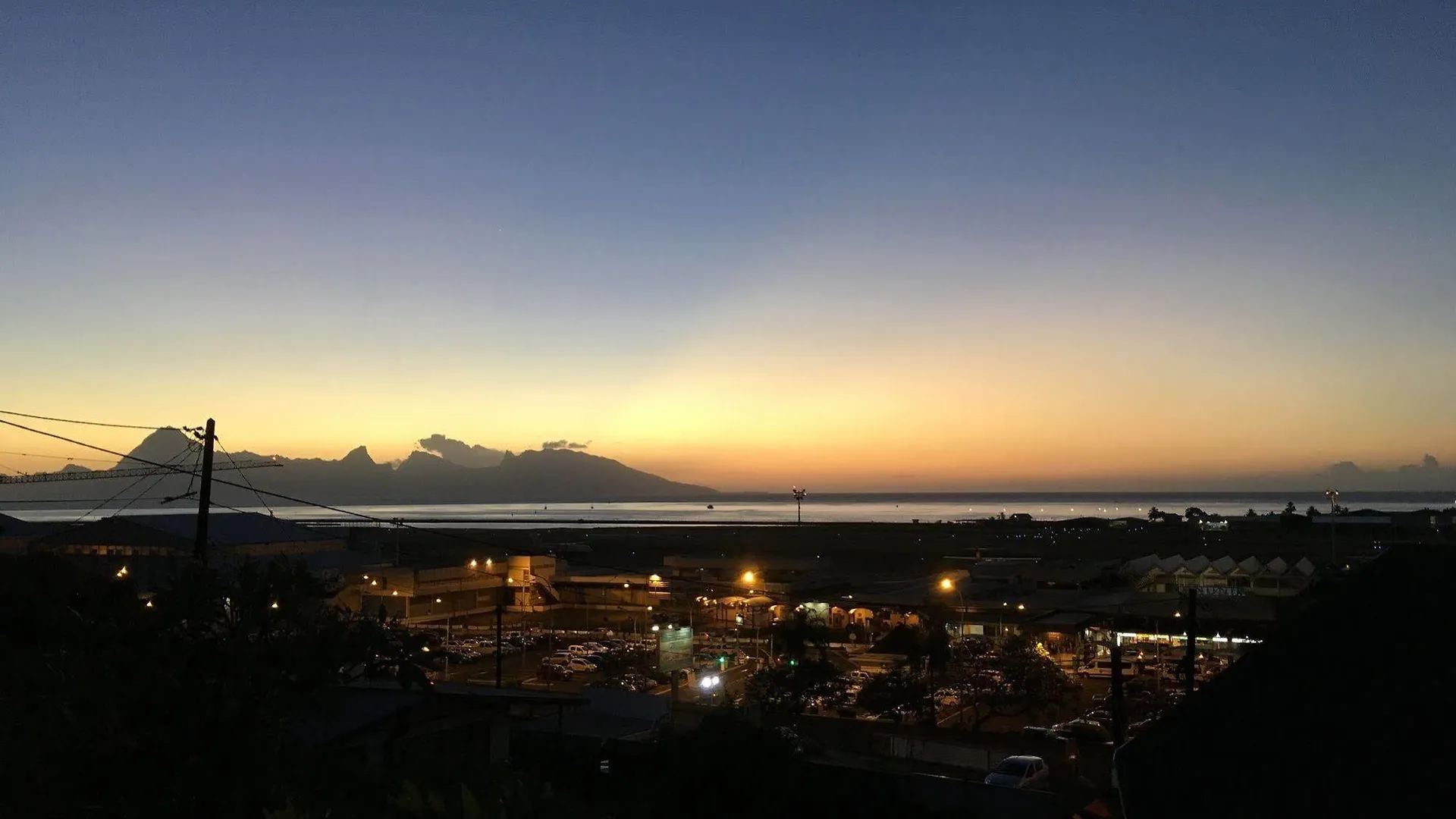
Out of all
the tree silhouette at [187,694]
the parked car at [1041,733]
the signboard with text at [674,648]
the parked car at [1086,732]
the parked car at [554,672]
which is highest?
the tree silhouette at [187,694]

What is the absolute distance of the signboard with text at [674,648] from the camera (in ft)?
86.8

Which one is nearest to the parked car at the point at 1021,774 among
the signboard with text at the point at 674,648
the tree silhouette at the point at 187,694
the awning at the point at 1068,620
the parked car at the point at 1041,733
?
the parked car at the point at 1041,733

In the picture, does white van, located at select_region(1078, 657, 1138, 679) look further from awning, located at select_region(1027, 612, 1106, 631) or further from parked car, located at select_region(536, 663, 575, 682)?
parked car, located at select_region(536, 663, 575, 682)

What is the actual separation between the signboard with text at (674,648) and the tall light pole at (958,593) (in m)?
11.9

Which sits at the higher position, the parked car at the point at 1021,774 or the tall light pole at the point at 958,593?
the tall light pole at the point at 958,593

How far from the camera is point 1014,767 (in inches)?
682

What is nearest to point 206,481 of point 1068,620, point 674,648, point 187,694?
point 187,694

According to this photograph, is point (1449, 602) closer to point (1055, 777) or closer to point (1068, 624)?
point (1055, 777)

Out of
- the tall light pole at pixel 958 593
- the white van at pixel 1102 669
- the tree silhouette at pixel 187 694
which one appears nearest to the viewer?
the tree silhouette at pixel 187 694

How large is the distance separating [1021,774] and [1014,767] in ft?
0.56

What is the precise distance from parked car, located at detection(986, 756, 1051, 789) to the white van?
16.7 meters

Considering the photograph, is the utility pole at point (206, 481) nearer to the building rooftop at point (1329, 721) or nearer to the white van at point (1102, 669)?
the building rooftop at point (1329, 721)

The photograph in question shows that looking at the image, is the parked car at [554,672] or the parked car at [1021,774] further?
the parked car at [554,672]

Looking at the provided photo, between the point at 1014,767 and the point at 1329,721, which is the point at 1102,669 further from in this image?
the point at 1329,721
